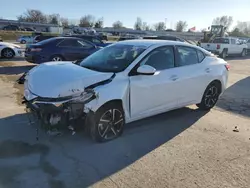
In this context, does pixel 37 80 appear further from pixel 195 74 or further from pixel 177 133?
pixel 195 74

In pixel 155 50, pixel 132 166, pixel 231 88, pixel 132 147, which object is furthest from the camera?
pixel 231 88

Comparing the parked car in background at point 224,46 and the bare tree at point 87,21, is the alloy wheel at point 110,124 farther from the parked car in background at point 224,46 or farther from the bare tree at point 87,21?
the bare tree at point 87,21

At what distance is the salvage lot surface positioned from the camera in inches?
147

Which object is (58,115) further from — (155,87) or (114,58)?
(155,87)

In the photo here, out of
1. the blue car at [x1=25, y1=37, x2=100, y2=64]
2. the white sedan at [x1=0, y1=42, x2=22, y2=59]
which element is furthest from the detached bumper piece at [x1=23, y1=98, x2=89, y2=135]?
the white sedan at [x1=0, y1=42, x2=22, y2=59]

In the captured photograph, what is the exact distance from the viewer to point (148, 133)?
5352mm

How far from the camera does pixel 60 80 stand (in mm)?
4504

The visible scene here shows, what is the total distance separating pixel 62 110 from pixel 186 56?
319cm

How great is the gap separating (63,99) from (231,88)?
306 inches

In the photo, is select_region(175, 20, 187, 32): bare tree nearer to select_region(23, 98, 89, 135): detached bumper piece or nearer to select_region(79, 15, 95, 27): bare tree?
select_region(79, 15, 95, 27): bare tree

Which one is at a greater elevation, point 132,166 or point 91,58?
point 91,58

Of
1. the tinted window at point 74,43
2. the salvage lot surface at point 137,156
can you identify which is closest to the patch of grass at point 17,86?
the salvage lot surface at point 137,156

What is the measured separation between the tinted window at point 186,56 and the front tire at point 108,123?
190cm

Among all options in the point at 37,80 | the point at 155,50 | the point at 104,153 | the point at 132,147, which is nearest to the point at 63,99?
the point at 37,80
